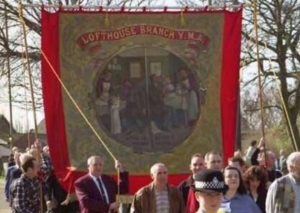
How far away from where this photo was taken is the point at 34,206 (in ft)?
36.4

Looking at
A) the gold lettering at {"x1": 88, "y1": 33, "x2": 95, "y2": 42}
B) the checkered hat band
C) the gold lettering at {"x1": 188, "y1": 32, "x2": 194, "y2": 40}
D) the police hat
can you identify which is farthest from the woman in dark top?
the checkered hat band

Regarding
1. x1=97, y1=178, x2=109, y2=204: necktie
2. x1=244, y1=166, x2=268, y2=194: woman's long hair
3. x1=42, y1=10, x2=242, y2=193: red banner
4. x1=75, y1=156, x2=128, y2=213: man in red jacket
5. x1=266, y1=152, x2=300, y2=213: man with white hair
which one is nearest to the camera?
x1=266, y1=152, x2=300, y2=213: man with white hair

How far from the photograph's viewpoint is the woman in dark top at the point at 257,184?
9914mm

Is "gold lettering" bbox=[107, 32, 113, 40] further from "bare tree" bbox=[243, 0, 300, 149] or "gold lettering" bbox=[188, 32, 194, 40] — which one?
"bare tree" bbox=[243, 0, 300, 149]

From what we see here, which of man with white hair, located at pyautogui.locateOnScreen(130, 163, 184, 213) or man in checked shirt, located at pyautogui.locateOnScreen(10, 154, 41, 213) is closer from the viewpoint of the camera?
man with white hair, located at pyautogui.locateOnScreen(130, 163, 184, 213)

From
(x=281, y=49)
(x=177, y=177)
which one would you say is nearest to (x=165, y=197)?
(x=177, y=177)

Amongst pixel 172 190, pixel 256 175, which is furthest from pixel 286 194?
pixel 172 190

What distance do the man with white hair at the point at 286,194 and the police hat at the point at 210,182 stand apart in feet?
12.9

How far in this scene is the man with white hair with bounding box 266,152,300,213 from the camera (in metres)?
9.33

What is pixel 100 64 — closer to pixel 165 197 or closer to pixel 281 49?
pixel 165 197

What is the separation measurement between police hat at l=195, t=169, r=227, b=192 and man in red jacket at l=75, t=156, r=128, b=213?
5.22 metres

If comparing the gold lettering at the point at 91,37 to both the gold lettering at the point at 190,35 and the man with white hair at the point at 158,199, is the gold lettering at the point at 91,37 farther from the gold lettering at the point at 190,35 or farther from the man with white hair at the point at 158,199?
the man with white hair at the point at 158,199

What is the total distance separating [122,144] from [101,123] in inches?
16.9

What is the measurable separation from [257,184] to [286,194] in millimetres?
646
